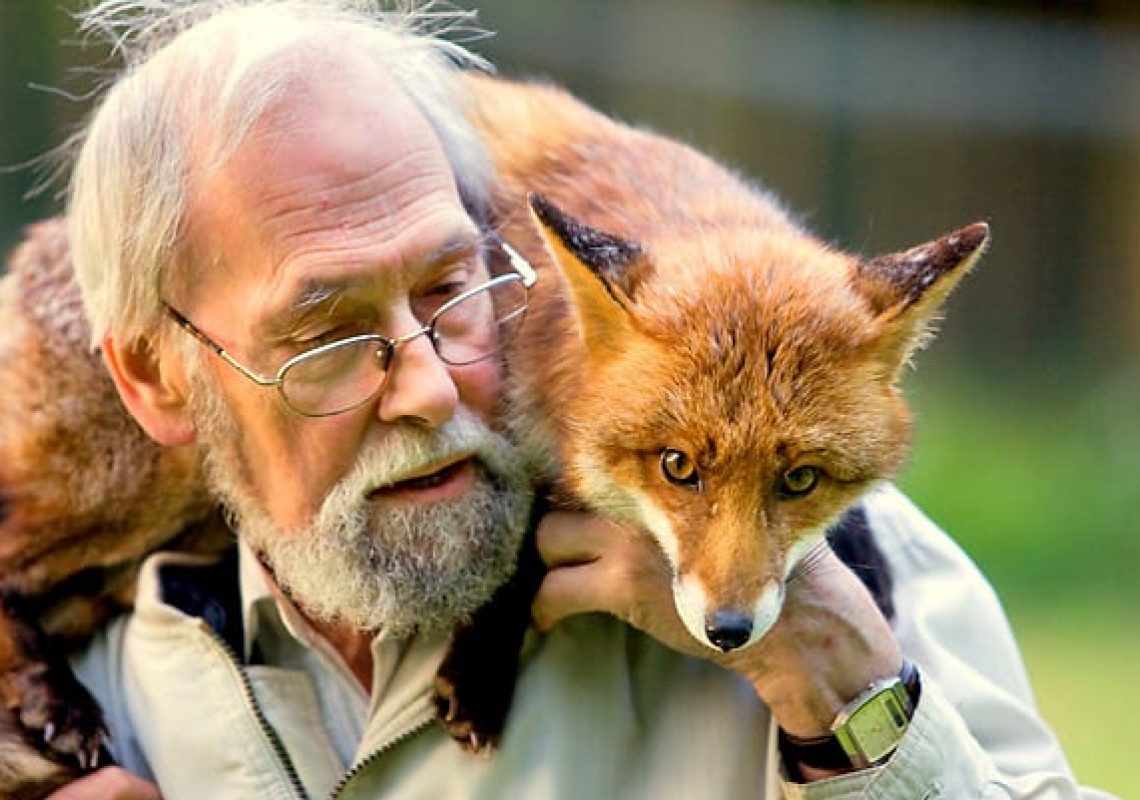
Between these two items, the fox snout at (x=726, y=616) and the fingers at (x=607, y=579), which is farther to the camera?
the fingers at (x=607, y=579)

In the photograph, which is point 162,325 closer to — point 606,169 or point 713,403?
point 606,169

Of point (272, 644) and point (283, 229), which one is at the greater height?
point (283, 229)

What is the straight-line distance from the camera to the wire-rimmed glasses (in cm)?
302

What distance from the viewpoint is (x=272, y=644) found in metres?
3.33

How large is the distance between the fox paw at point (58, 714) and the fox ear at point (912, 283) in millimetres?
1558

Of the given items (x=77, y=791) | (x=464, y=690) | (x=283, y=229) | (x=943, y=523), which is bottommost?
(x=943, y=523)

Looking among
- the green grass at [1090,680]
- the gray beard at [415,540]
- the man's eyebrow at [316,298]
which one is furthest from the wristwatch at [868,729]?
the green grass at [1090,680]

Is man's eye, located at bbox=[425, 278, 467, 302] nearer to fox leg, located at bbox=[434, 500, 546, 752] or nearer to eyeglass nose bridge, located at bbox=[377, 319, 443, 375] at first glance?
eyeglass nose bridge, located at bbox=[377, 319, 443, 375]

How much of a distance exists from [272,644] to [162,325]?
61cm

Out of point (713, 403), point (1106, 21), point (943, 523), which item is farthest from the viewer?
point (1106, 21)

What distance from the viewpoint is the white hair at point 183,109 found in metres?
3.17

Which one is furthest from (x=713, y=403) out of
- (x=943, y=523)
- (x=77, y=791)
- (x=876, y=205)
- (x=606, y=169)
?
(x=876, y=205)

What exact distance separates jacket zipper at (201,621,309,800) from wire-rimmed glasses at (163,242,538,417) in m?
0.44

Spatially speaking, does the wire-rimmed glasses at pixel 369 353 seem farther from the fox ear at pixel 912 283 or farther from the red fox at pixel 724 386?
the fox ear at pixel 912 283
